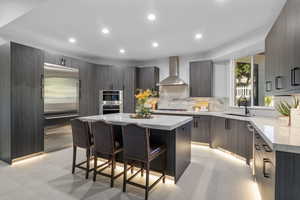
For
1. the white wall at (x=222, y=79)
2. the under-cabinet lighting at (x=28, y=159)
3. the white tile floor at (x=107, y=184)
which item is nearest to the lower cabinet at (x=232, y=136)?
the white tile floor at (x=107, y=184)

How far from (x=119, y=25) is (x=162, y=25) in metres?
0.85

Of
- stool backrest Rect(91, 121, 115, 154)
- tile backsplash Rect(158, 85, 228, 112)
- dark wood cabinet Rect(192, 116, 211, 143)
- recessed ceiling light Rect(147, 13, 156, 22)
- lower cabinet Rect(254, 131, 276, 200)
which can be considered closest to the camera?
lower cabinet Rect(254, 131, 276, 200)

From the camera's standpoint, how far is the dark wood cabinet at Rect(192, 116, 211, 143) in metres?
4.31

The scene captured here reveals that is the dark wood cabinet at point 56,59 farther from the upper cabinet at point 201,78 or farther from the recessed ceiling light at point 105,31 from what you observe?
the upper cabinet at point 201,78

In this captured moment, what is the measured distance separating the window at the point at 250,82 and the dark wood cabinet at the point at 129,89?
10.6ft

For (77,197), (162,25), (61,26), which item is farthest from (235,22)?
(77,197)

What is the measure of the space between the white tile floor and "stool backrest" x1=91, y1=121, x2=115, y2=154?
583 millimetres

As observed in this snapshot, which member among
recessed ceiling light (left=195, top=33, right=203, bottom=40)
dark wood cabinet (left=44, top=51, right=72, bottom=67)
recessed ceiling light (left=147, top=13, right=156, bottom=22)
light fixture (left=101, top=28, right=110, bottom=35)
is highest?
recessed ceiling light (left=195, top=33, right=203, bottom=40)

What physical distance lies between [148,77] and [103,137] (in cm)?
361

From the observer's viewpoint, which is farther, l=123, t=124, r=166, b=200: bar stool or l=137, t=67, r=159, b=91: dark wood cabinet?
l=137, t=67, r=159, b=91: dark wood cabinet

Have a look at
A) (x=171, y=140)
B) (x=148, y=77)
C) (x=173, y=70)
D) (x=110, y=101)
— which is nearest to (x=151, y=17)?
(x=171, y=140)

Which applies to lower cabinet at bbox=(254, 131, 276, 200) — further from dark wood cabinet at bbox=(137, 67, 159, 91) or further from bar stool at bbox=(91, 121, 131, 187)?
dark wood cabinet at bbox=(137, 67, 159, 91)

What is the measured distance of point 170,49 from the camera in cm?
470

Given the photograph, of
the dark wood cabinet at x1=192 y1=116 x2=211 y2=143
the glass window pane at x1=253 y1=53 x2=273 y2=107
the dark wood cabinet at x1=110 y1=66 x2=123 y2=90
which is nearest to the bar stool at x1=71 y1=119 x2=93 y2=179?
the dark wood cabinet at x1=192 y1=116 x2=211 y2=143
